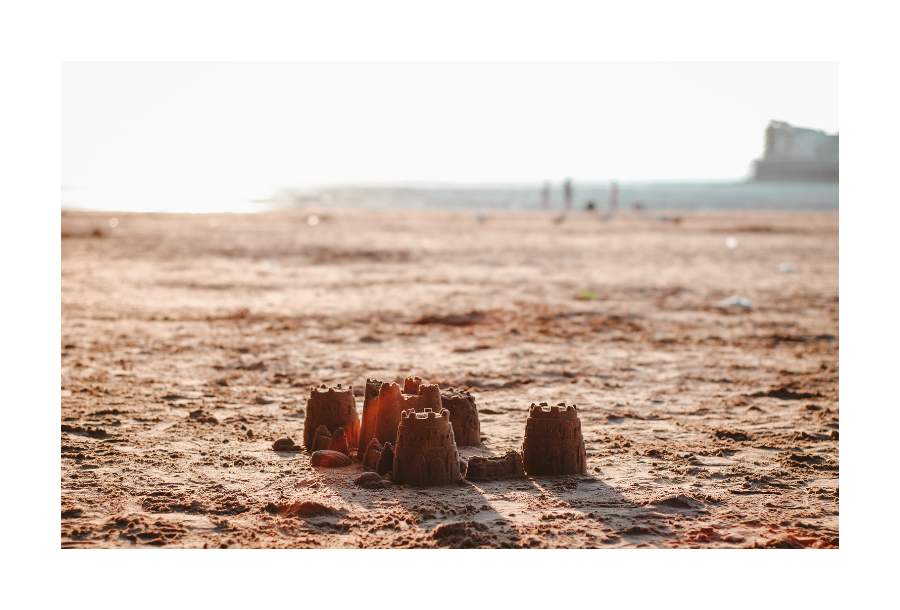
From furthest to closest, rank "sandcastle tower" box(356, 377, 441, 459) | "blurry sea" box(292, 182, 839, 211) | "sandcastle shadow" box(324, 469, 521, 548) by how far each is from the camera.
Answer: "blurry sea" box(292, 182, 839, 211), "sandcastle tower" box(356, 377, 441, 459), "sandcastle shadow" box(324, 469, 521, 548)

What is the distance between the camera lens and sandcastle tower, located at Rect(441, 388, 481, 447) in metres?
5.25

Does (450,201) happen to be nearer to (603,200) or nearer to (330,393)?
(603,200)

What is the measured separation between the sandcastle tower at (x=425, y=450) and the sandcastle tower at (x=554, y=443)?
1.83ft

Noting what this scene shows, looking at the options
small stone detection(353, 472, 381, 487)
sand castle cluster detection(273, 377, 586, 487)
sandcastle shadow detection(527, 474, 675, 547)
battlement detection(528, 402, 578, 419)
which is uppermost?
battlement detection(528, 402, 578, 419)

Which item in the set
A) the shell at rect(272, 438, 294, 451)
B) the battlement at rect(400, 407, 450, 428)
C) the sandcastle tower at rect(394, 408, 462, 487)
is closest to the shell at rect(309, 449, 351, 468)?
the shell at rect(272, 438, 294, 451)

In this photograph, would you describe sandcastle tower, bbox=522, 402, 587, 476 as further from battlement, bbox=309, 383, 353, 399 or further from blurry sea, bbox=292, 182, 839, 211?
blurry sea, bbox=292, 182, 839, 211

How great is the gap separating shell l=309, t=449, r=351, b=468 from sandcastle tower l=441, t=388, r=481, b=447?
0.80 m

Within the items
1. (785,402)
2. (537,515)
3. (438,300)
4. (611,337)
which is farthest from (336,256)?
(537,515)

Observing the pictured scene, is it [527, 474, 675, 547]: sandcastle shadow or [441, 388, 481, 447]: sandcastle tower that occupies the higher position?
[441, 388, 481, 447]: sandcastle tower

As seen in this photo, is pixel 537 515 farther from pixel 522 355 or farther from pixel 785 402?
pixel 522 355

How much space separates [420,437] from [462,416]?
889 millimetres

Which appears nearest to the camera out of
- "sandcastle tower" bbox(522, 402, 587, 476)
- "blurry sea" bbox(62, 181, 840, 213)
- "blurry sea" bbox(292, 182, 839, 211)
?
"sandcastle tower" bbox(522, 402, 587, 476)

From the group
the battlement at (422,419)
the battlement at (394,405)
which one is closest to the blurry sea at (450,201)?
the battlement at (394,405)

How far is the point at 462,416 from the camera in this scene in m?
5.26
